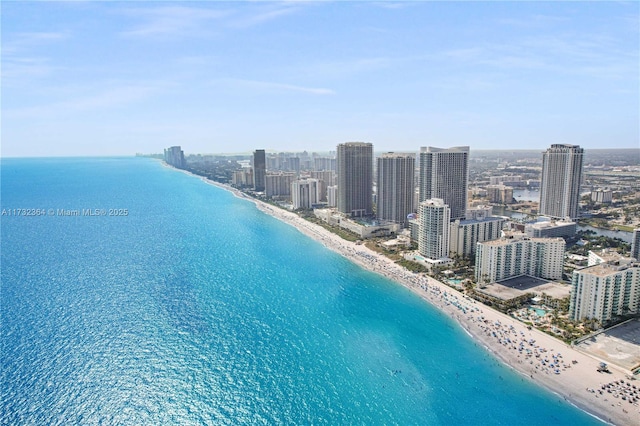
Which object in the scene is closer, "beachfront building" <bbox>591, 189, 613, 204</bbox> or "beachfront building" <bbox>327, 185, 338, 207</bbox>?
"beachfront building" <bbox>591, 189, 613, 204</bbox>

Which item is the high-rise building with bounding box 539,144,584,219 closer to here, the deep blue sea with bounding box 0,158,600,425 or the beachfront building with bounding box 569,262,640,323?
the beachfront building with bounding box 569,262,640,323

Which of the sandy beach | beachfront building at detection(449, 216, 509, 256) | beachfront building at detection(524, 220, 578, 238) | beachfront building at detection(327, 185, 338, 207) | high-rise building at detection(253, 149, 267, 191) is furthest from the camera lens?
high-rise building at detection(253, 149, 267, 191)

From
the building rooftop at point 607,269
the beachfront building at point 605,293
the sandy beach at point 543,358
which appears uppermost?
the building rooftop at point 607,269

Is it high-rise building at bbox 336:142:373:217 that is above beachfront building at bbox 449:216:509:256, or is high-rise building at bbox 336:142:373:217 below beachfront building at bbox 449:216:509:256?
above

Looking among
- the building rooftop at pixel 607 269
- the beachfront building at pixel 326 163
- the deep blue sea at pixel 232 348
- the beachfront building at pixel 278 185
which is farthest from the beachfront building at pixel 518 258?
the beachfront building at pixel 326 163

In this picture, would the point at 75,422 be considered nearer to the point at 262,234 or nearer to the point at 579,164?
the point at 262,234

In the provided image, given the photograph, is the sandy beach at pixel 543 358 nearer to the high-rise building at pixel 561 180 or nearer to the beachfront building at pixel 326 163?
the high-rise building at pixel 561 180

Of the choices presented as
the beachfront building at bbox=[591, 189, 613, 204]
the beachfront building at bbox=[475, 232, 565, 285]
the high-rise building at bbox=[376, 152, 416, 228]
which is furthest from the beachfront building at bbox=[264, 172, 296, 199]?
the beachfront building at bbox=[475, 232, 565, 285]
